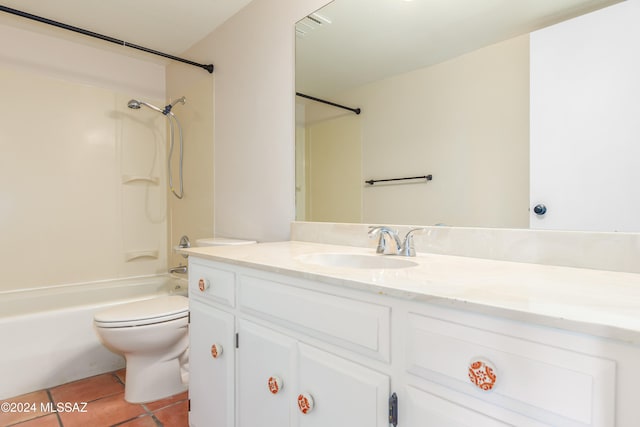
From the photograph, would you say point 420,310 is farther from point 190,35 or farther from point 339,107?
point 190,35

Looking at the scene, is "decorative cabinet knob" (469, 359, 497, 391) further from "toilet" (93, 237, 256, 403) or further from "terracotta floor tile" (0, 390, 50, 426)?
"terracotta floor tile" (0, 390, 50, 426)

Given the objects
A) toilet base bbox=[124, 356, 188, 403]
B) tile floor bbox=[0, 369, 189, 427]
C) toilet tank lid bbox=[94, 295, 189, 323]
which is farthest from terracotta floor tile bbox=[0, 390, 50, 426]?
toilet tank lid bbox=[94, 295, 189, 323]

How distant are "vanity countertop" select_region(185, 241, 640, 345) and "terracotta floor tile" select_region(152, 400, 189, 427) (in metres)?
1.04

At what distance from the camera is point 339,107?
171 cm

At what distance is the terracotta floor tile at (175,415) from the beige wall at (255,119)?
949 millimetres

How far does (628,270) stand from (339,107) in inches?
48.7

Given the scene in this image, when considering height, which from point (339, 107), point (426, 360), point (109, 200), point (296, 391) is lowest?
point (296, 391)

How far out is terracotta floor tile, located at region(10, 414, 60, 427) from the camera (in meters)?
1.68

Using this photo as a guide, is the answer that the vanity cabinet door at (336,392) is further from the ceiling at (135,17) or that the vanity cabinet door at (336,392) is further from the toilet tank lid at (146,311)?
the ceiling at (135,17)

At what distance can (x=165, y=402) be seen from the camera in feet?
6.24

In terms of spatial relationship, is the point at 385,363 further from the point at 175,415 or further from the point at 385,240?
the point at 175,415

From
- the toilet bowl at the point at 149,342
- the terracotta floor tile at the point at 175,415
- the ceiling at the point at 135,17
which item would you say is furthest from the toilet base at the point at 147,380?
the ceiling at the point at 135,17

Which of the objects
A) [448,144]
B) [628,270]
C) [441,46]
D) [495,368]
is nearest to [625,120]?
[628,270]

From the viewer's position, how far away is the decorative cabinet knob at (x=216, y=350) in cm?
131
